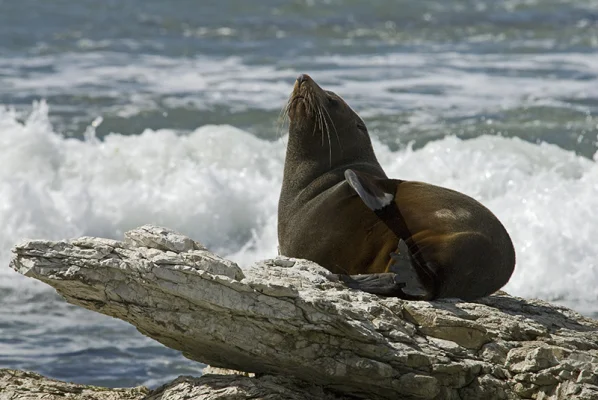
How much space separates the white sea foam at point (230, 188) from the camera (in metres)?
9.73

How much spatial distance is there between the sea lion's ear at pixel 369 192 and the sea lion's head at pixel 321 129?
0.82 metres

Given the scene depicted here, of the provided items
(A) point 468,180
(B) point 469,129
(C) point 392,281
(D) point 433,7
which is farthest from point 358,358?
(D) point 433,7

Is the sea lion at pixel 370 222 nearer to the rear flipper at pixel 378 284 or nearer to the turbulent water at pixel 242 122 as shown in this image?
the rear flipper at pixel 378 284

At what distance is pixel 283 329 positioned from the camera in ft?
15.4

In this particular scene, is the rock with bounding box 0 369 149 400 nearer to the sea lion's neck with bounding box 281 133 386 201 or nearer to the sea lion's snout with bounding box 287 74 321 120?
the sea lion's neck with bounding box 281 133 386 201

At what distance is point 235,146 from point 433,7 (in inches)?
425

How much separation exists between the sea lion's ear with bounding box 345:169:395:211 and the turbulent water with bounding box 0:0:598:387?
2.12 m

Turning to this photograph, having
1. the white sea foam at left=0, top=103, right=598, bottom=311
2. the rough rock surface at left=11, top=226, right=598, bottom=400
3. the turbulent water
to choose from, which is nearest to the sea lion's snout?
the turbulent water

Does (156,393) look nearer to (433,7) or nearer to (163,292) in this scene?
(163,292)

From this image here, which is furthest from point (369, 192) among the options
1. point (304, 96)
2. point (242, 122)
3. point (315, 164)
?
point (242, 122)

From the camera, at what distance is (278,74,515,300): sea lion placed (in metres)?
5.45

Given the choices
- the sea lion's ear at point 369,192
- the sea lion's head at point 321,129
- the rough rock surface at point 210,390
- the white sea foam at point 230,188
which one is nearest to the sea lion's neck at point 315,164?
the sea lion's head at point 321,129

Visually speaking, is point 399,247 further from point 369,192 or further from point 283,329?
point 283,329

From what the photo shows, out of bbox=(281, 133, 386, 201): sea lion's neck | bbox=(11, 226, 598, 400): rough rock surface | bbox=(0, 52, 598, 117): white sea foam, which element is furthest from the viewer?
bbox=(0, 52, 598, 117): white sea foam
